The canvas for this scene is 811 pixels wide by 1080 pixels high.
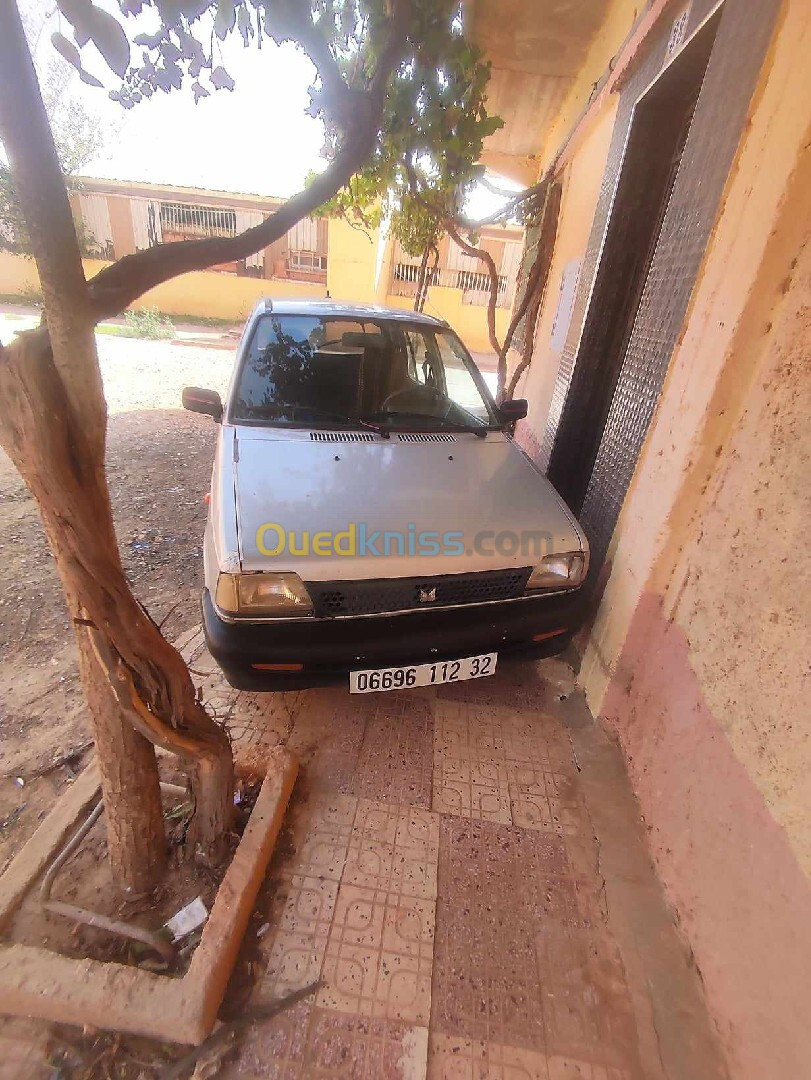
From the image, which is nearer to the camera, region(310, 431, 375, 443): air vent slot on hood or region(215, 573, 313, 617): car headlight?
region(215, 573, 313, 617): car headlight

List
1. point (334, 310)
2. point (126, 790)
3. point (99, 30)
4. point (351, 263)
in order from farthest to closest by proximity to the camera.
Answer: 1. point (351, 263)
2. point (334, 310)
3. point (126, 790)
4. point (99, 30)

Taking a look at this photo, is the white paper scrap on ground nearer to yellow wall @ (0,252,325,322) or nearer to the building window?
yellow wall @ (0,252,325,322)

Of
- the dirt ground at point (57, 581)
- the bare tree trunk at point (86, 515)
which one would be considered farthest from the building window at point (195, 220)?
the bare tree trunk at point (86, 515)

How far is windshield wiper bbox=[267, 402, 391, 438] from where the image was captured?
2758 mm

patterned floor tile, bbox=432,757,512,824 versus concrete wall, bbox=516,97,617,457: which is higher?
concrete wall, bbox=516,97,617,457

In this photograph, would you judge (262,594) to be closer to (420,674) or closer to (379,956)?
(420,674)

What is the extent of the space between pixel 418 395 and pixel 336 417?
599mm

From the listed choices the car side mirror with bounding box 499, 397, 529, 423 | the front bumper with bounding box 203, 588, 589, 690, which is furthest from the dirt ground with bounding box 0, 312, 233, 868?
the car side mirror with bounding box 499, 397, 529, 423

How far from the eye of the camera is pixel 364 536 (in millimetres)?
2068

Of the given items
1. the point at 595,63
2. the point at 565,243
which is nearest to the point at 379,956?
the point at 565,243

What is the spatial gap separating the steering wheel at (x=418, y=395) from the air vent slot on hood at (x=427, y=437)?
0.69 ft

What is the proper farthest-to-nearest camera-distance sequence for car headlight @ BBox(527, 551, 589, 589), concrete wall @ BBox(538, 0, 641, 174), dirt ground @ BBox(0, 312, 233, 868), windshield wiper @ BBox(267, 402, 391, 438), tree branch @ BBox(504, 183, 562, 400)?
1. tree branch @ BBox(504, 183, 562, 400)
2. concrete wall @ BBox(538, 0, 641, 174)
3. windshield wiper @ BBox(267, 402, 391, 438)
4. car headlight @ BBox(527, 551, 589, 589)
5. dirt ground @ BBox(0, 312, 233, 868)

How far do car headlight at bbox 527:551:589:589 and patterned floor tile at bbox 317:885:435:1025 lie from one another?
131cm

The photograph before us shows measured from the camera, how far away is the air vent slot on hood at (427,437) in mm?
2788
